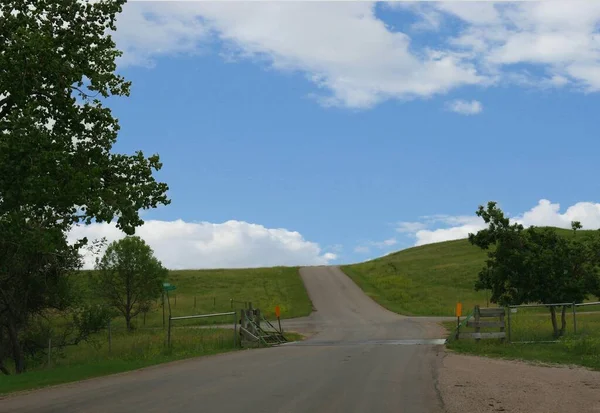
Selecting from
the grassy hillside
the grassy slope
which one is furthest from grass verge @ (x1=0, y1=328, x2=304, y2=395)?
the grassy hillside

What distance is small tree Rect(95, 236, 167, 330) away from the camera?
5059cm

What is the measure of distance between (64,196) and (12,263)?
12.9 m

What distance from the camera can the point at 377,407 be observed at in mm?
11219

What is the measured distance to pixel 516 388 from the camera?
13.7 metres

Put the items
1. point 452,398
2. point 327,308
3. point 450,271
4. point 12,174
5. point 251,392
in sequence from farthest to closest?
point 450,271
point 327,308
point 12,174
point 251,392
point 452,398

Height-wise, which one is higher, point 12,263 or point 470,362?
point 12,263

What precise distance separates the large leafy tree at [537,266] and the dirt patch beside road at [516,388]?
Answer: 8.62m

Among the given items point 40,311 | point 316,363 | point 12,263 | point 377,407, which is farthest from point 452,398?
point 40,311

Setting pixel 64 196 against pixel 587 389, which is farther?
pixel 64 196

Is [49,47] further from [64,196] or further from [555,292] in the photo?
[555,292]

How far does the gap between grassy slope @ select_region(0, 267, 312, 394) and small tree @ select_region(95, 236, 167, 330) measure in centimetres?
168

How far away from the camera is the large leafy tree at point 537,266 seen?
27.3 metres

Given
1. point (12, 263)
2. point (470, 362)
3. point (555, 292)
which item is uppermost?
point (12, 263)

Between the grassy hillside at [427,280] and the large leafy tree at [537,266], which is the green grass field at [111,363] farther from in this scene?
the grassy hillside at [427,280]
